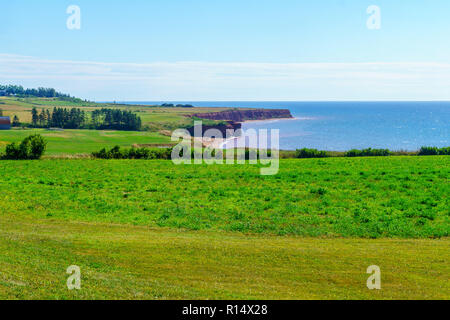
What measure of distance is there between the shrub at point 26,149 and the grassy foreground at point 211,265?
3465cm

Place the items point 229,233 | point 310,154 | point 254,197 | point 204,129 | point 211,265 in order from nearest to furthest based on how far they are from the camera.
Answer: point 211,265
point 229,233
point 254,197
point 310,154
point 204,129

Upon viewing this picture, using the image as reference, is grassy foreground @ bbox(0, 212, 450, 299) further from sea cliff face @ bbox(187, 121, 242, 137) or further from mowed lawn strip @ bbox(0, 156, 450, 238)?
sea cliff face @ bbox(187, 121, 242, 137)

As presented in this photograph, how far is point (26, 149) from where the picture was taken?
5031 centimetres

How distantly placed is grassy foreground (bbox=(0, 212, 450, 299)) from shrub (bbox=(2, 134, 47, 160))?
34.6 metres

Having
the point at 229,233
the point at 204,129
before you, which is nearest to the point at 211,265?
the point at 229,233

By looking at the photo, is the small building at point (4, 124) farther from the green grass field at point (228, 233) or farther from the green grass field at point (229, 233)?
the green grass field at point (229, 233)

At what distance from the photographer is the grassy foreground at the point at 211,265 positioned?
1141 centimetres

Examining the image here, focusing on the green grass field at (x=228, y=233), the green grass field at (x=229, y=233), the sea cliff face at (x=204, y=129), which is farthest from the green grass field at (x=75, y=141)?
the sea cliff face at (x=204, y=129)

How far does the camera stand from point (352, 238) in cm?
1878

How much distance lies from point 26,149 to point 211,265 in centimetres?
4419

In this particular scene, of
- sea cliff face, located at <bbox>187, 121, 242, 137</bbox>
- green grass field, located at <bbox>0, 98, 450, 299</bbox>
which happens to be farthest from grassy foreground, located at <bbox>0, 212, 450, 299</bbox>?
sea cliff face, located at <bbox>187, 121, 242, 137</bbox>

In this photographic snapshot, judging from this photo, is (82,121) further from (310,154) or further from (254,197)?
(254,197)

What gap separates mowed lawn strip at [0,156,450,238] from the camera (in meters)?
20.7
